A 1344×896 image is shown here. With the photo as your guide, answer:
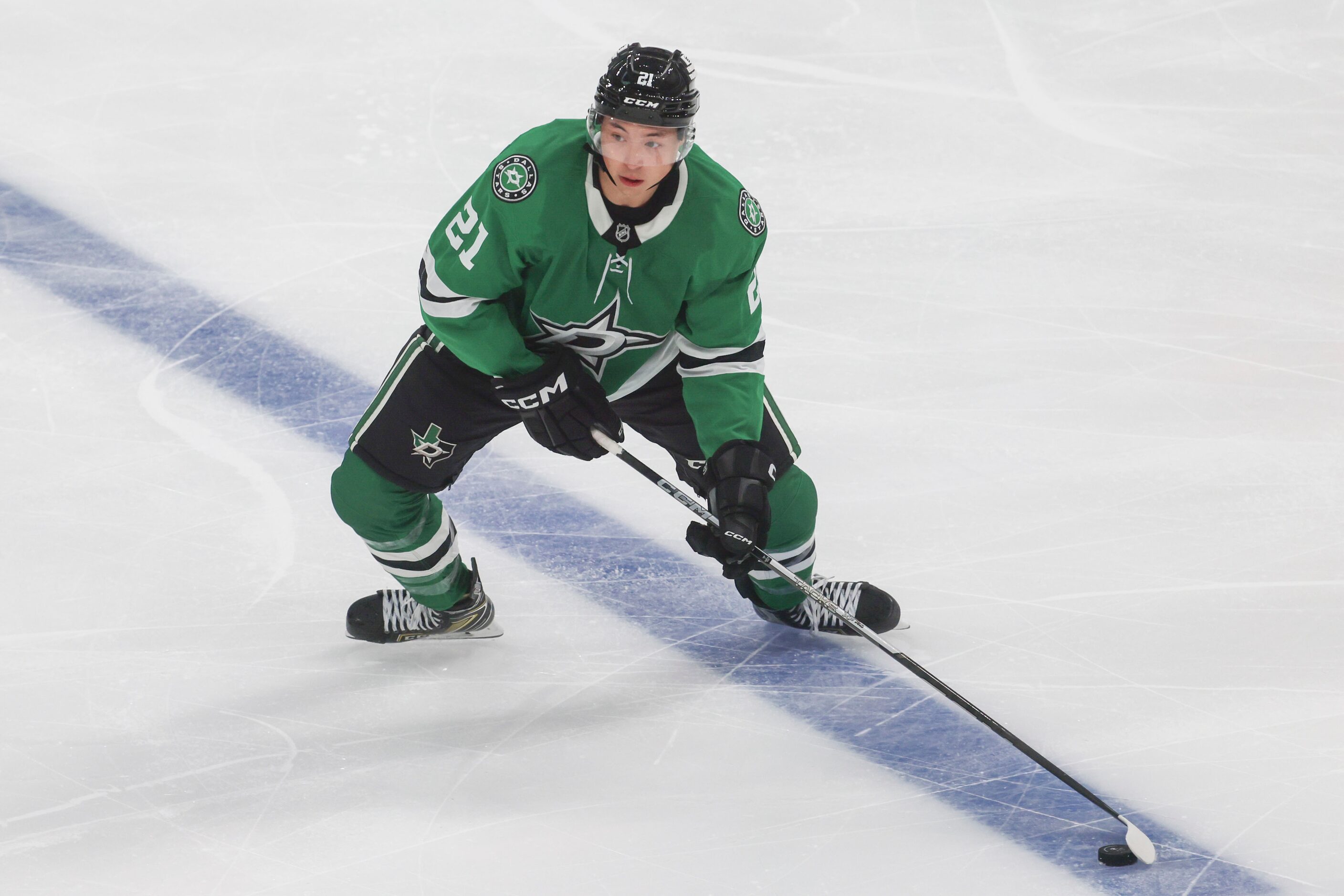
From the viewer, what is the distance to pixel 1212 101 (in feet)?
16.3

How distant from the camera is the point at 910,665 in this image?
2.47 m

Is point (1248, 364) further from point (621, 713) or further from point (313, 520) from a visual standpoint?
point (313, 520)

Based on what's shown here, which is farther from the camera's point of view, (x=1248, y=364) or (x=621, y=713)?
(x=1248, y=364)

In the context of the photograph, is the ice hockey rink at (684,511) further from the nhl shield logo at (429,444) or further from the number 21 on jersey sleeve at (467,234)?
the number 21 on jersey sleeve at (467,234)

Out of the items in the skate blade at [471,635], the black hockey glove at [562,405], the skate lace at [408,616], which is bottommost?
the skate blade at [471,635]

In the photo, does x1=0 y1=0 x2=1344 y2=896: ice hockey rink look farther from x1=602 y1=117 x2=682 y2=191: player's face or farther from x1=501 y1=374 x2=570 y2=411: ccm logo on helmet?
x1=602 y1=117 x2=682 y2=191: player's face

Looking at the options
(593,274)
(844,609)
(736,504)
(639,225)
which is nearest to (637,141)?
(639,225)

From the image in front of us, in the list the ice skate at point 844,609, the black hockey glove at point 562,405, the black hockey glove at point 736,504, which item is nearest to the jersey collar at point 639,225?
the black hockey glove at point 562,405

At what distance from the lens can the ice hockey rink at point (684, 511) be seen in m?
2.38

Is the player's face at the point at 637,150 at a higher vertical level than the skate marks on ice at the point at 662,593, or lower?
higher

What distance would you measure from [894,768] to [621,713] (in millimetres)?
490

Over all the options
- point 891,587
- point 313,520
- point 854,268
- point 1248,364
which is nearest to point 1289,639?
point 891,587

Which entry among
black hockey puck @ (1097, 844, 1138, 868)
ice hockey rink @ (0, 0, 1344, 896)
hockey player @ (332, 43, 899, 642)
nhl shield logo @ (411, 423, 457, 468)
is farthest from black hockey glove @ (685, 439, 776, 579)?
black hockey puck @ (1097, 844, 1138, 868)

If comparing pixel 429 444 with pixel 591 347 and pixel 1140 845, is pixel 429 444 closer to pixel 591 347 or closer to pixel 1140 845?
pixel 591 347
